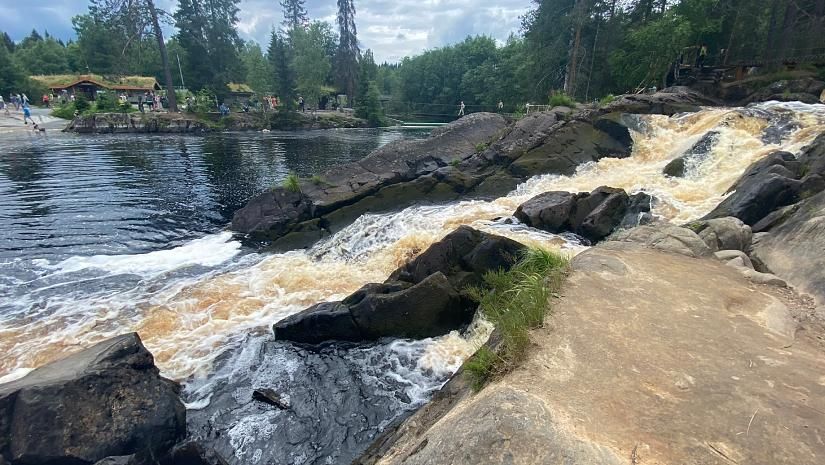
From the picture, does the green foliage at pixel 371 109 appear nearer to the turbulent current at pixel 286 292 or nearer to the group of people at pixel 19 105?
the group of people at pixel 19 105

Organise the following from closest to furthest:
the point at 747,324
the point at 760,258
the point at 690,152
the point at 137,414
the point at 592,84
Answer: the point at 747,324, the point at 137,414, the point at 760,258, the point at 690,152, the point at 592,84

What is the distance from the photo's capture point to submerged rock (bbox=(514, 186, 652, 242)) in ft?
41.7

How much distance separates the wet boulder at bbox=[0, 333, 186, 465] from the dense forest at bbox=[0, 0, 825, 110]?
3255 centimetres

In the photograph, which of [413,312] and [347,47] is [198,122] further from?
[413,312]

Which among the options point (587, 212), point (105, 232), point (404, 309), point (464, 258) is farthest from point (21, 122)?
point (587, 212)

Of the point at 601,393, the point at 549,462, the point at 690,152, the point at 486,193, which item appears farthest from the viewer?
the point at 486,193

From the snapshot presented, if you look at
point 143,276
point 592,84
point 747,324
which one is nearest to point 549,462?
point 747,324

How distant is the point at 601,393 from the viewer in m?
3.92

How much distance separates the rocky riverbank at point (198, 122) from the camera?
4669 centimetres

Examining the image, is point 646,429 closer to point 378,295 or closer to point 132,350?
point 378,295

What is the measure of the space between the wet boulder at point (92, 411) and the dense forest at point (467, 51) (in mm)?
32548

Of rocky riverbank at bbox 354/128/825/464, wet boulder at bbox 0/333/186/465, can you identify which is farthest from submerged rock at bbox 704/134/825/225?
wet boulder at bbox 0/333/186/465

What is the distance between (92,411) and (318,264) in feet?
26.6

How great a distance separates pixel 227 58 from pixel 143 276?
217 feet
